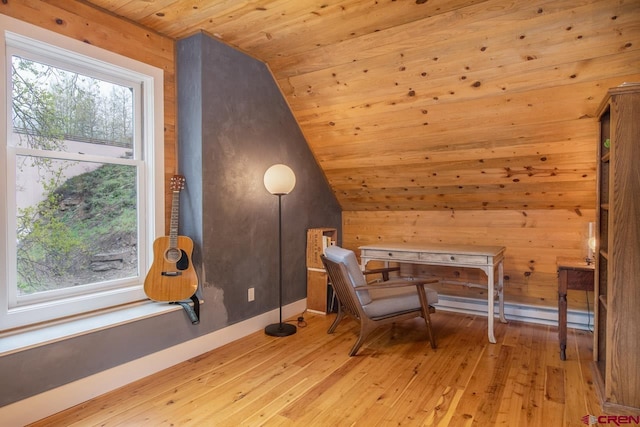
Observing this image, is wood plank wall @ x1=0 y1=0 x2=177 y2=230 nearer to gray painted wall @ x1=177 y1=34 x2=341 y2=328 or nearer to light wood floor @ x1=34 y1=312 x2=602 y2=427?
gray painted wall @ x1=177 y1=34 x2=341 y2=328

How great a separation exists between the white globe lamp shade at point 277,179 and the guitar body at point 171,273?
0.83m

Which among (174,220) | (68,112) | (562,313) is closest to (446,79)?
(562,313)

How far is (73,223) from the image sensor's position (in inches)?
99.0

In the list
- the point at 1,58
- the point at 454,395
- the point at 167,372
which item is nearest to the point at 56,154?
the point at 1,58

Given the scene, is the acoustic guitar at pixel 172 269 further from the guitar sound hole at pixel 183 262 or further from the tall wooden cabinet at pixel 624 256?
the tall wooden cabinet at pixel 624 256

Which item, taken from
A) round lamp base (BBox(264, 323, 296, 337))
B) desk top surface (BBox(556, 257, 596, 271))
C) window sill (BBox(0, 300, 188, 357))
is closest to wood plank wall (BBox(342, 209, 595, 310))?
desk top surface (BBox(556, 257, 596, 271))

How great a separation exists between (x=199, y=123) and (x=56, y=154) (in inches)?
37.2

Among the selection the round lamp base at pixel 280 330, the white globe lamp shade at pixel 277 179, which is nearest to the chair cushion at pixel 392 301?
the round lamp base at pixel 280 330

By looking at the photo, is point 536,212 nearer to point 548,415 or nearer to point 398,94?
point 398,94

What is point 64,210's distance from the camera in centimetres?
247

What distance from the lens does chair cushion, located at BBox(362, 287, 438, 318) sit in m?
2.99

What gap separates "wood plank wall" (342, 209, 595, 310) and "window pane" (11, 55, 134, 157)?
9.52 feet

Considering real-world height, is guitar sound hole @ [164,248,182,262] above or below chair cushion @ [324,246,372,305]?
above

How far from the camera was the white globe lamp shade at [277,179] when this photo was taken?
3305 millimetres
